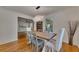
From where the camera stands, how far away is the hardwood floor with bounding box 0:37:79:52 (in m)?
1.35

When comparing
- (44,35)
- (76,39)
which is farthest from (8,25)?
(76,39)

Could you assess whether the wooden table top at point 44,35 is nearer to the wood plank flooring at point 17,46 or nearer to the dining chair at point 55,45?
the dining chair at point 55,45

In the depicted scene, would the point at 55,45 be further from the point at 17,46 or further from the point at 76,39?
the point at 17,46

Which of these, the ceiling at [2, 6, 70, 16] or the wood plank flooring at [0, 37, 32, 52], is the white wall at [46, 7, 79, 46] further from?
the wood plank flooring at [0, 37, 32, 52]

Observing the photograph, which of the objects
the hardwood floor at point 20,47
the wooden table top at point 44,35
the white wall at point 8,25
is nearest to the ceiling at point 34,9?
the white wall at point 8,25

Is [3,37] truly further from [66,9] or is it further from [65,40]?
[66,9]

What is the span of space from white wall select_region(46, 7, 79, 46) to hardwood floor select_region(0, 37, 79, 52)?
13 cm

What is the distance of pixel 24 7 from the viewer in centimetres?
137

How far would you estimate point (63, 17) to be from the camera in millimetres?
1424

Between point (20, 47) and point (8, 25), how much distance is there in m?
0.38

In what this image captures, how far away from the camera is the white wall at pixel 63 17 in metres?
1.36

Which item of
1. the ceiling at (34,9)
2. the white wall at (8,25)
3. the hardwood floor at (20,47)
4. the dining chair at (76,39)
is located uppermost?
the ceiling at (34,9)

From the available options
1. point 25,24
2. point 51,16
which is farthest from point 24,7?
point 51,16

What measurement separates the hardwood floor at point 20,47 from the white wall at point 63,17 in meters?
0.13
